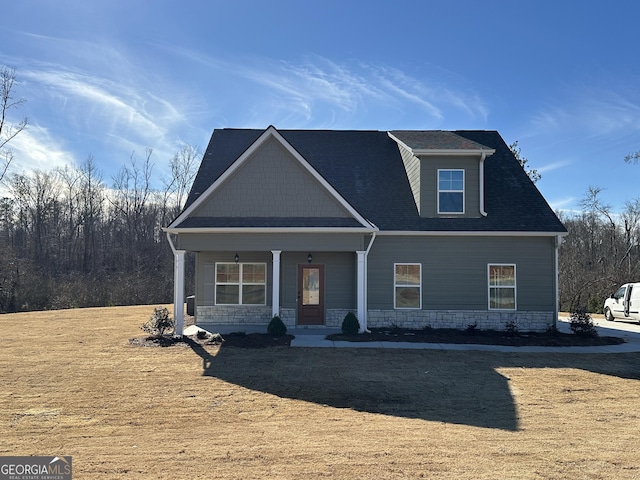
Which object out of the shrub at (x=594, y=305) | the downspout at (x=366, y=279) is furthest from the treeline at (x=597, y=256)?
the downspout at (x=366, y=279)

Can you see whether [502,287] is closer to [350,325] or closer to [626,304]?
[350,325]

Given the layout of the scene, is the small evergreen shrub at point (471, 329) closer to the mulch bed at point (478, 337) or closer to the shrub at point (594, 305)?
the mulch bed at point (478, 337)

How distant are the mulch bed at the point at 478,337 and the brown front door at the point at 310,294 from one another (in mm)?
1876

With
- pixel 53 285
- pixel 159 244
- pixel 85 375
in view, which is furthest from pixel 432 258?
pixel 159 244

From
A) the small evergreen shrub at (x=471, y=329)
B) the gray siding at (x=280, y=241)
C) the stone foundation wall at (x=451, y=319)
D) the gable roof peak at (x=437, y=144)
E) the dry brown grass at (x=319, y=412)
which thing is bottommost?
the dry brown grass at (x=319, y=412)

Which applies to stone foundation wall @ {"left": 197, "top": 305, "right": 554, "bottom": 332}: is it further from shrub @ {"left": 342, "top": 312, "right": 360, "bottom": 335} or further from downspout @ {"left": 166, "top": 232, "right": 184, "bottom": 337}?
downspout @ {"left": 166, "top": 232, "right": 184, "bottom": 337}

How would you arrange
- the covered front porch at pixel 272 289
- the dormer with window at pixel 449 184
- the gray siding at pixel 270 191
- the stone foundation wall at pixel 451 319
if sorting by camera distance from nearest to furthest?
the gray siding at pixel 270 191, the stone foundation wall at pixel 451 319, the covered front porch at pixel 272 289, the dormer with window at pixel 449 184

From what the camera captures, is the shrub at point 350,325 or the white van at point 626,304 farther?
the white van at point 626,304

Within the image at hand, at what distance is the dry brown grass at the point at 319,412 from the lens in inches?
219

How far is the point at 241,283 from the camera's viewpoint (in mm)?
16750

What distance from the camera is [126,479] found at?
503 centimetres

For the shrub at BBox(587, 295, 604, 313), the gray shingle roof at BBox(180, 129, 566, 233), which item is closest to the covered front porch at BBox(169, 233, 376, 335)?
the gray shingle roof at BBox(180, 129, 566, 233)

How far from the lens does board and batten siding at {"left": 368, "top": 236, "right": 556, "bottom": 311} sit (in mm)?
16203

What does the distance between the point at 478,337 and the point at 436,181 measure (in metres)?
5.65
